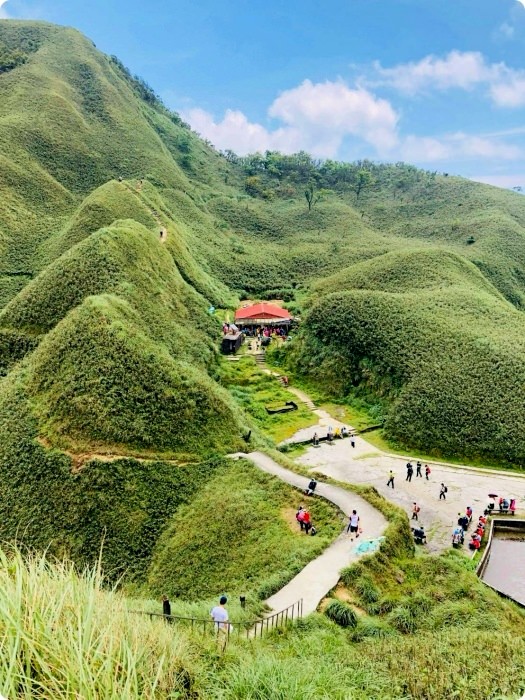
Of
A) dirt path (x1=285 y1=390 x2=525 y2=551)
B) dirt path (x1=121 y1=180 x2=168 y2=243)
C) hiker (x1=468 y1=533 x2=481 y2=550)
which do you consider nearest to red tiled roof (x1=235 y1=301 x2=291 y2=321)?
dirt path (x1=121 y1=180 x2=168 y2=243)

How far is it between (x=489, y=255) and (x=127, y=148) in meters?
51.8

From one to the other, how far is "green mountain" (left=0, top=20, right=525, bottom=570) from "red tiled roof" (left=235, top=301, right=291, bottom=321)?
230cm

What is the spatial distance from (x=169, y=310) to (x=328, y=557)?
21.5 metres

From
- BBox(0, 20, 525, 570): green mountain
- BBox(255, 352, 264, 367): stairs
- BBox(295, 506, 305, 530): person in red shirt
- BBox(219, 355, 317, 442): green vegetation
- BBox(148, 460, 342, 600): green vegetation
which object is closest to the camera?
BBox(148, 460, 342, 600): green vegetation

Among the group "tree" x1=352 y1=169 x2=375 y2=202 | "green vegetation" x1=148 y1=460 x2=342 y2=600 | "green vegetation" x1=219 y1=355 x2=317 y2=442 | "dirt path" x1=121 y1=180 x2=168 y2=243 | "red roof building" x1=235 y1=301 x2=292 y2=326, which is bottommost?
"green vegetation" x1=148 y1=460 x2=342 y2=600

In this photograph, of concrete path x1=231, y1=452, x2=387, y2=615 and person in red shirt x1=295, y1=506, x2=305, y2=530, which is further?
person in red shirt x1=295, y1=506, x2=305, y2=530

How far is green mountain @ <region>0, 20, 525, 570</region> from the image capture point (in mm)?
19031

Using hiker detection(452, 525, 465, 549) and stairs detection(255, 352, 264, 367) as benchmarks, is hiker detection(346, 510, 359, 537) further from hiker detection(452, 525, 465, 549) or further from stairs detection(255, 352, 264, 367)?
stairs detection(255, 352, 264, 367)

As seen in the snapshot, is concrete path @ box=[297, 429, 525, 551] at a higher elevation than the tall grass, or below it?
below

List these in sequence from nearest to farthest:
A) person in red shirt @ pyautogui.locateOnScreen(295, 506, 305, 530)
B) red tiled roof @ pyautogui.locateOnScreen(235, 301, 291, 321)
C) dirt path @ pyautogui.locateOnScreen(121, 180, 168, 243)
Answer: person in red shirt @ pyautogui.locateOnScreen(295, 506, 305, 530) < red tiled roof @ pyautogui.locateOnScreen(235, 301, 291, 321) < dirt path @ pyautogui.locateOnScreen(121, 180, 168, 243)

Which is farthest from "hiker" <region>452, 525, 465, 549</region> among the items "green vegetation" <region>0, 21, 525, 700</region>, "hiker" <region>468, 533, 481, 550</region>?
"green vegetation" <region>0, 21, 525, 700</region>

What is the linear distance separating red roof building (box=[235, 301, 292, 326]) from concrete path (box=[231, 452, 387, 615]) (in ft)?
79.4

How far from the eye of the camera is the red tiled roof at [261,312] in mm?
41675

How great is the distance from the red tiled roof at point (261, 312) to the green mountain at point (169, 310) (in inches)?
90.6
